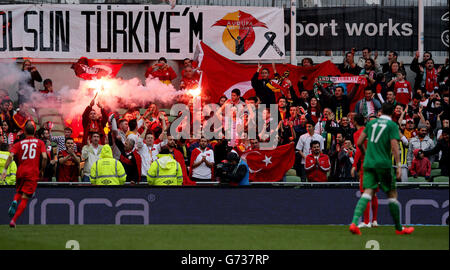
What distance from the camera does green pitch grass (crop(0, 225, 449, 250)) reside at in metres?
10.8

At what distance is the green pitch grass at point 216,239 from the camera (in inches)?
425

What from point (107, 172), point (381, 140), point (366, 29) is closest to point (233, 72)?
point (366, 29)

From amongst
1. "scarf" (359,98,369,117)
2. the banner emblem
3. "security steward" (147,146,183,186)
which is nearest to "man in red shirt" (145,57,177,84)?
the banner emblem

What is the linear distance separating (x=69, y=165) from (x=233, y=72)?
22.9ft

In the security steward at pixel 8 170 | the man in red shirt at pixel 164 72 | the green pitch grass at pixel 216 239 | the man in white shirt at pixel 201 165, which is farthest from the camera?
the man in red shirt at pixel 164 72

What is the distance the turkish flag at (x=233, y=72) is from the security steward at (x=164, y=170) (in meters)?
5.87

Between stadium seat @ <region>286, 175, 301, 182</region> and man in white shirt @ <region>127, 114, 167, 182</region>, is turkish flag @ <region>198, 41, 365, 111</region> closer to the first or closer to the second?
man in white shirt @ <region>127, 114, 167, 182</region>

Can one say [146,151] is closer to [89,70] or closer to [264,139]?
[264,139]

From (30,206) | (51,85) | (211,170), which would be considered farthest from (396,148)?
(51,85)

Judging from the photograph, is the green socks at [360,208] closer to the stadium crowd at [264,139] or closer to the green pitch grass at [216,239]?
the green pitch grass at [216,239]

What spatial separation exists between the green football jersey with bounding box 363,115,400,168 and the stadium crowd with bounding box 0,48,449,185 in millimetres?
4367

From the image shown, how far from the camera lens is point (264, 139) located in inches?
806

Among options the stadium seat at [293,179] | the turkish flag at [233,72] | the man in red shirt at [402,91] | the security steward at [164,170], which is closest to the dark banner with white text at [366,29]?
the turkish flag at [233,72]

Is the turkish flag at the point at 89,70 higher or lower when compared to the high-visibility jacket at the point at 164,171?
higher
